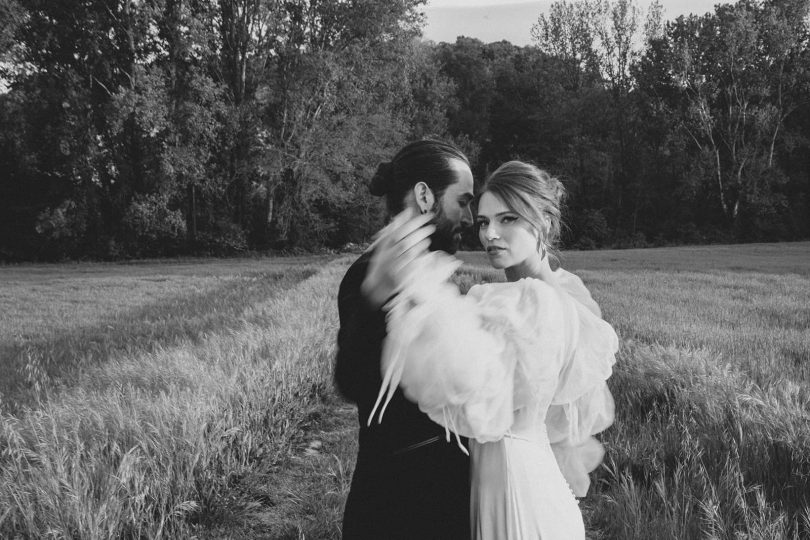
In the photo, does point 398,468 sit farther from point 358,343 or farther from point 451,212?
point 451,212

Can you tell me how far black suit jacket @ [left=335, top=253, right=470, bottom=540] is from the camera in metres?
1.78

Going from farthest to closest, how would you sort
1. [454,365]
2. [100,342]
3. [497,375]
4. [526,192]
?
1. [100,342]
2. [526,192]
3. [497,375]
4. [454,365]

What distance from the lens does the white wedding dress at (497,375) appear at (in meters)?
1.45

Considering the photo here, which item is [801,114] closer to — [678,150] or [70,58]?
[678,150]

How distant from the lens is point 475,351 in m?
1.48

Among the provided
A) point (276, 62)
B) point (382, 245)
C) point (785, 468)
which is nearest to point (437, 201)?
point (382, 245)

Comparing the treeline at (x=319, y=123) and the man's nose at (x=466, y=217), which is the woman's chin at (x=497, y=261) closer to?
the man's nose at (x=466, y=217)

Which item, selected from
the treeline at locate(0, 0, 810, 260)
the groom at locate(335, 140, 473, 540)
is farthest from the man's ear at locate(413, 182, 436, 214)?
the treeline at locate(0, 0, 810, 260)

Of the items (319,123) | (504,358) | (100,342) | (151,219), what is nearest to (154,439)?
(504,358)

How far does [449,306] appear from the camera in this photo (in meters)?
1.45

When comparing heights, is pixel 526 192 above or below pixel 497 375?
above

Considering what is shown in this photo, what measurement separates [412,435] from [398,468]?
0.14 m

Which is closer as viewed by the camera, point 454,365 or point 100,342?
point 454,365

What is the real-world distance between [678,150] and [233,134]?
99.4 feet
